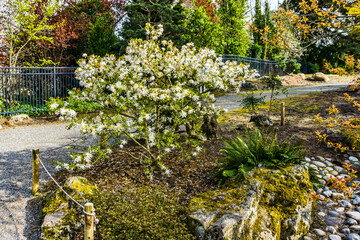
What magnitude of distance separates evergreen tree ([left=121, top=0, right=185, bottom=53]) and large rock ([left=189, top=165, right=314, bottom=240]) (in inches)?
393

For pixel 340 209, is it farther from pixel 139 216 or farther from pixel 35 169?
pixel 35 169

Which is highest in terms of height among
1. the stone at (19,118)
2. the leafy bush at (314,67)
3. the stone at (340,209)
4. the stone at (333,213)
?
the leafy bush at (314,67)

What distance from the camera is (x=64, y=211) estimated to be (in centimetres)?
360

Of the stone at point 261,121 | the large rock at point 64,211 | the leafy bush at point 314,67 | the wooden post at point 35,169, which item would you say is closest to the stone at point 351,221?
the stone at point 261,121

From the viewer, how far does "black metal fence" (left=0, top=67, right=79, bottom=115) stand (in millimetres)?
10367

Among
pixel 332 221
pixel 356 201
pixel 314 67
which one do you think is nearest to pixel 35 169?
pixel 332 221

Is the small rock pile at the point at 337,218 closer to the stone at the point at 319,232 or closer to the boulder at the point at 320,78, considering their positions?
the stone at the point at 319,232

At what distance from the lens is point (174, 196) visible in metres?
3.93

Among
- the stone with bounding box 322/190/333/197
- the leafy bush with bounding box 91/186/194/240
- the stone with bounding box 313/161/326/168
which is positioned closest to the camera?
the leafy bush with bounding box 91/186/194/240

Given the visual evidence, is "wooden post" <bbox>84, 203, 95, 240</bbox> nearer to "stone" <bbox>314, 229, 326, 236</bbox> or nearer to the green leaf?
the green leaf

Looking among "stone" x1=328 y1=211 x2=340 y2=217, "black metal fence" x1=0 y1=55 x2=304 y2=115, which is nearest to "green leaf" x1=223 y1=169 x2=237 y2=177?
"stone" x1=328 y1=211 x2=340 y2=217

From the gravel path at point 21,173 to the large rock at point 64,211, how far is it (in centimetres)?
29

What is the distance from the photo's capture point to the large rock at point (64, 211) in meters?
3.32

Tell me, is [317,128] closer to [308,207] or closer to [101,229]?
[308,207]
